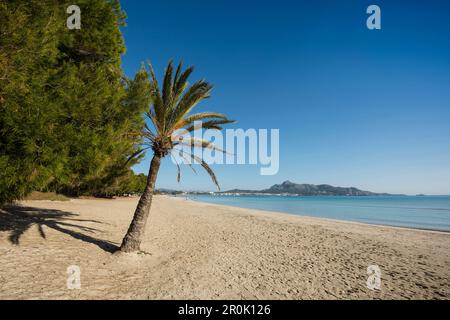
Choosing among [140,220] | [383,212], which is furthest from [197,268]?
[383,212]

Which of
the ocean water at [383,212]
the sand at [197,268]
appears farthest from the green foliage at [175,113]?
the ocean water at [383,212]

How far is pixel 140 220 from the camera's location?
7973 millimetres

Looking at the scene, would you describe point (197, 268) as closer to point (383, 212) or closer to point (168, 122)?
point (168, 122)

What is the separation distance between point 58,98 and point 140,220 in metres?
4.56

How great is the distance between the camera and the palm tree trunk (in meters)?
7.89

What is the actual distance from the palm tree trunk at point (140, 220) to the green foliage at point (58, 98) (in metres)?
1.43

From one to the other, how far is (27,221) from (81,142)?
668 centimetres

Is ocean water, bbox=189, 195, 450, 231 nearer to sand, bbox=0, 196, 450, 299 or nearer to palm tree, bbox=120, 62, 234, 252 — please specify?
sand, bbox=0, 196, 450, 299

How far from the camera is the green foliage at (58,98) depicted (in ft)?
17.6

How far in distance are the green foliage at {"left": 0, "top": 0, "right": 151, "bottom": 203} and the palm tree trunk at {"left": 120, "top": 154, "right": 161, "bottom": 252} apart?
143 cm

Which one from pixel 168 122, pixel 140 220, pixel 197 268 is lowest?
pixel 197 268

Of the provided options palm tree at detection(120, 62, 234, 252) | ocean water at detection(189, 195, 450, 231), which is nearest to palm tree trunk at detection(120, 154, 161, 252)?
palm tree at detection(120, 62, 234, 252)

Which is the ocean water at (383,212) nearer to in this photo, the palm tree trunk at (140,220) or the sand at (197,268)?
the sand at (197,268)

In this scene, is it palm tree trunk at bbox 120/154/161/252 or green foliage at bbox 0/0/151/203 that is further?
palm tree trunk at bbox 120/154/161/252
